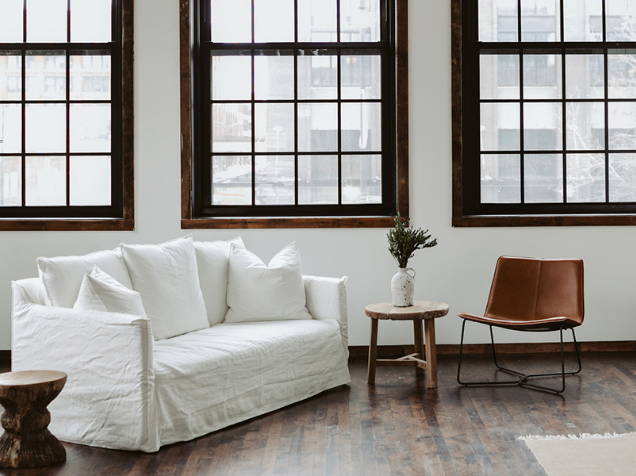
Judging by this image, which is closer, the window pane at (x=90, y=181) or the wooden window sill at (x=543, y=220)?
the wooden window sill at (x=543, y=220)

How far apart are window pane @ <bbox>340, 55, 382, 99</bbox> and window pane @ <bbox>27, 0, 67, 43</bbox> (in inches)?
86.9

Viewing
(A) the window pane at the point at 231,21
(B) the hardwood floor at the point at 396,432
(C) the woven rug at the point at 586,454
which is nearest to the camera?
(C) the woven rug at the point at 586,454

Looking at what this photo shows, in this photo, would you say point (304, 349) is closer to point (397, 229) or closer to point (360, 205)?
point (397, 229)

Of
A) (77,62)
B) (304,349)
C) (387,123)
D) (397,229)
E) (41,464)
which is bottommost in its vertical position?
(41,464)

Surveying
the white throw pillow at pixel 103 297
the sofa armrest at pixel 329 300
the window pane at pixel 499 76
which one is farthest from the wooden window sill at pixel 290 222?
the white throw pillow at pixel 103 297

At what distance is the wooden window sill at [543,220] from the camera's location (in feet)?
19.7

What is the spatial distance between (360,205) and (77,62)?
2.47 m

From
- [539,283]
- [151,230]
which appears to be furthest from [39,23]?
[539,283]

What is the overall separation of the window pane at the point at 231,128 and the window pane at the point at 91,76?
857 millimetres

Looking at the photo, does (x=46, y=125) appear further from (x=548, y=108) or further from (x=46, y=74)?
(x=548, y=108)

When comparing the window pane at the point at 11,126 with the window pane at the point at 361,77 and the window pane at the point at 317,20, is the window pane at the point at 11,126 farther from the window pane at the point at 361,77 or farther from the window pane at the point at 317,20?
the window pane at the point at 361,77

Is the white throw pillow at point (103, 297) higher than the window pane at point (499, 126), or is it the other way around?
the window pane at point (499, 126)

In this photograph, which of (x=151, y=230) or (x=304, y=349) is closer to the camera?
(x=304, y=349)

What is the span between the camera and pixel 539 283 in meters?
5.46
